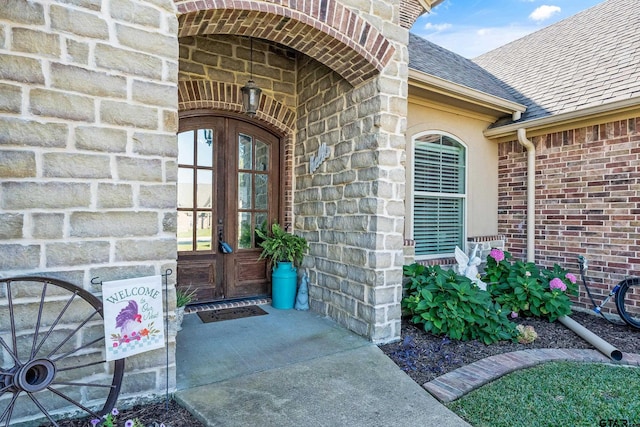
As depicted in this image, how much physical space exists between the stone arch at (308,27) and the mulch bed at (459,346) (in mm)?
2660

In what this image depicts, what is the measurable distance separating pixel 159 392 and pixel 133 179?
145 cm

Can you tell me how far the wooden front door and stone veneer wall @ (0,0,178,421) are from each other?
1.92 metres

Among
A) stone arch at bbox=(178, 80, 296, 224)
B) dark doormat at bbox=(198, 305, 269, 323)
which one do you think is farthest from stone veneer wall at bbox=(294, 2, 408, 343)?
dark doormat at bbox=(198, 305, 269, 323)

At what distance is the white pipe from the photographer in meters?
3.44

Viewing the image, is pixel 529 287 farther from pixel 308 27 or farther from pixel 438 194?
pixel 308 27

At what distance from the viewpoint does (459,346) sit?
11.7 ft

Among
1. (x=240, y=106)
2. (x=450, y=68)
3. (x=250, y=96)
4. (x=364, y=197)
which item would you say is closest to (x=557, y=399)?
(x=364, y=197)

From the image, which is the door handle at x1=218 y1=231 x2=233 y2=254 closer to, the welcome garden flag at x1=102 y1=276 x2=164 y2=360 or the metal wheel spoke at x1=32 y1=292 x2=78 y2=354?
the welcome garden flag at x1=102 y1=276 x2=164 y2=360

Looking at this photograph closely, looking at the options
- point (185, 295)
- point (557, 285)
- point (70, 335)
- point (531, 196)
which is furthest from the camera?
point (531, 196)

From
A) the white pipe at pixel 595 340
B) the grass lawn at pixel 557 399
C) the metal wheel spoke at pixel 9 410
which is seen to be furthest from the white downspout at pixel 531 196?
the metal wheel spoke at pixel 9 410

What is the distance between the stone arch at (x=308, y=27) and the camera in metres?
2.84

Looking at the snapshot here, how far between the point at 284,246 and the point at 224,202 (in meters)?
0.94

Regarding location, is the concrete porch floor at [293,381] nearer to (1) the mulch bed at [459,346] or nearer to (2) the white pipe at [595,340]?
(1) the mulch bed at [459,346]

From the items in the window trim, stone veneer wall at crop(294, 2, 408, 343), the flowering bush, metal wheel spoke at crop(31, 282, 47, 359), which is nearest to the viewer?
metal wheel spoke at crop(31, 282, 47, 359)
